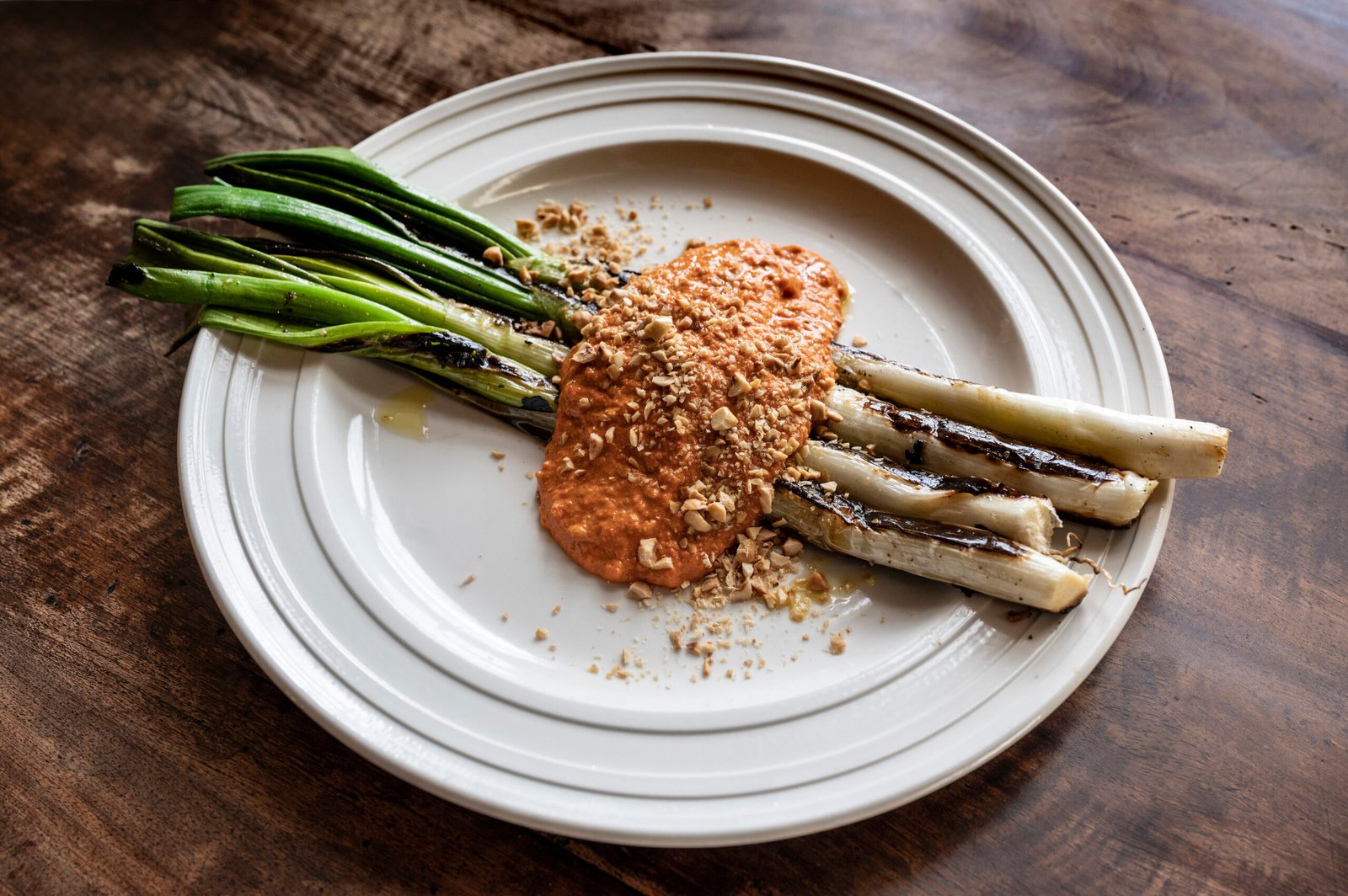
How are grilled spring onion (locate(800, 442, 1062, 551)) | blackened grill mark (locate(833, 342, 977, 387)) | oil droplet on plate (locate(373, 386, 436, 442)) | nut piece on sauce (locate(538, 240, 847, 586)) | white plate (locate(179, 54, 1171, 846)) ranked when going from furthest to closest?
oil droplet on plate (locate(373, 386, 436, 442))
blackened grill mark (locate(833, 342, 977, 387))
nut piece on sauce (locate(538, 240, 847, 586))
grilled spring onion (locate(800, 442, 1062, 551))
white plate (locate(179, 54, 1171, 846))

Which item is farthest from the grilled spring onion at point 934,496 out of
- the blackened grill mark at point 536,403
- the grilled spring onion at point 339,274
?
the grilled spring onion at point 339,274

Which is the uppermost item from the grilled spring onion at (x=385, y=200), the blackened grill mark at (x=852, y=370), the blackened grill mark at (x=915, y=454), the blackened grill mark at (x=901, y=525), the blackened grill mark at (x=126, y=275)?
the blackened grill mark at (x=852, y=370)

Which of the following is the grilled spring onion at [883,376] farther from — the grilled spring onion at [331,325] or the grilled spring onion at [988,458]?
the grilled spring onion at [331,325]

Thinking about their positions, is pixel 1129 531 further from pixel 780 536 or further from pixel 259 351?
pixel 259 351

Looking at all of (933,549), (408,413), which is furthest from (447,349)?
(933,549)

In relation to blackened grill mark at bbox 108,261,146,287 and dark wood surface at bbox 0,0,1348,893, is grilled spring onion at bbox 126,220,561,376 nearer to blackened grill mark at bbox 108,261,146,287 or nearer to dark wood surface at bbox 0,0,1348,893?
blackened grill mark at bbox 108,261,146,287

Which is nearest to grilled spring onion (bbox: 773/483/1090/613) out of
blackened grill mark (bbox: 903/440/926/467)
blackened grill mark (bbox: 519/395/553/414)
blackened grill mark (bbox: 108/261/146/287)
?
blackened grill mark (bbox: 903/440/926/467)

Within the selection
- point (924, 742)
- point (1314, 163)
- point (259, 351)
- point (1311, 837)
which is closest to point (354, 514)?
point (259, 351)
